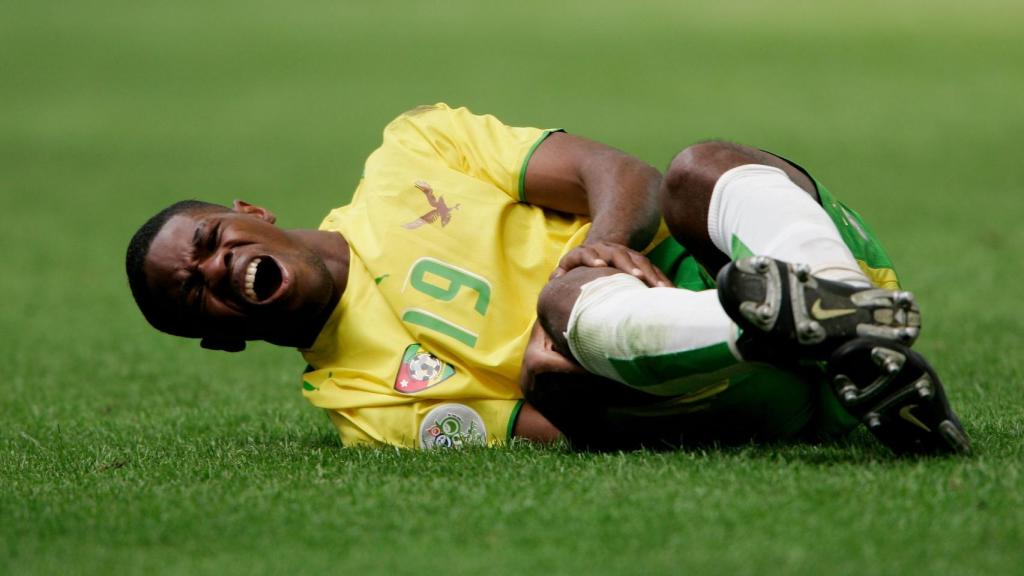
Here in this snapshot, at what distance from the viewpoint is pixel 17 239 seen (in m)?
9.85

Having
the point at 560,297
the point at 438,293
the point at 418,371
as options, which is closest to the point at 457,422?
the point at 418,371

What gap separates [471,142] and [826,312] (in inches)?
64.5

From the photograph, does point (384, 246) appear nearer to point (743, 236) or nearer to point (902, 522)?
point (743, 236)

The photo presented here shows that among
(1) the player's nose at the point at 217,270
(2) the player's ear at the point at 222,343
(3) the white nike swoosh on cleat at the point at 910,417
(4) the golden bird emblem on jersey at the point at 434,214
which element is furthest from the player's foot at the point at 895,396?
(2) the player's ear at the point at 222,343

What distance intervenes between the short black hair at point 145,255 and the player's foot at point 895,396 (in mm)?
1839

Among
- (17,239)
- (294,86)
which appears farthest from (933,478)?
(294,86)

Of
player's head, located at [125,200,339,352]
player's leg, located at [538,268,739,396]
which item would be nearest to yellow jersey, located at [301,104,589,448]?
player's head, located at [125,200,339,352]

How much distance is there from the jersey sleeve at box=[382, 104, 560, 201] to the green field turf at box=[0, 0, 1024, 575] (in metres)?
0.84

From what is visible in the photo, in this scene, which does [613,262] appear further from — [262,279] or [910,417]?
[262,279]

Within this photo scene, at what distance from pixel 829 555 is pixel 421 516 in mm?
800

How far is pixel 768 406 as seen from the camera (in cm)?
330

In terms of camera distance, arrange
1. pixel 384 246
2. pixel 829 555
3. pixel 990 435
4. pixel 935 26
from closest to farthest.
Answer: pixel 829 555
pixel 990 435
pixel 384 246
pixel 935 26

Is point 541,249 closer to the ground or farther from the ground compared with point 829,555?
farther from the ground

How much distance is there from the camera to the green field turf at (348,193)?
2.61 m
